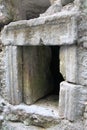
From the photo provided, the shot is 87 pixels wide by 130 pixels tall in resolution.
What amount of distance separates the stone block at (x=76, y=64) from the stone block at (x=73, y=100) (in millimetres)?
86

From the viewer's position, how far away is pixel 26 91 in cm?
353

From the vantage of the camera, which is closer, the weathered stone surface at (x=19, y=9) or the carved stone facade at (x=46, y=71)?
the carved stone facade at (x=46, y=71)

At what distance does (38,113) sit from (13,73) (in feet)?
2.38

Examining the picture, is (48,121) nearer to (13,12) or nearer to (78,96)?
(78,96)

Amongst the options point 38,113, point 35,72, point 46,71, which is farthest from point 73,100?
point 46,71

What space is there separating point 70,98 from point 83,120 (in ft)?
1.02

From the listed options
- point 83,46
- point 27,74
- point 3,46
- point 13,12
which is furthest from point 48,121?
point 13,12

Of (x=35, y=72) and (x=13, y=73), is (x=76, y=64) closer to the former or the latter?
(x=35, y=72)

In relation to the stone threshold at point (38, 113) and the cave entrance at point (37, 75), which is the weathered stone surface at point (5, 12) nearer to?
the cave entrance at point (37, 75)

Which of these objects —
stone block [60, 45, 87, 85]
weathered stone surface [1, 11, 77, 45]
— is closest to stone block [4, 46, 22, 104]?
weathered stone surface [1, 11, 77, 45]

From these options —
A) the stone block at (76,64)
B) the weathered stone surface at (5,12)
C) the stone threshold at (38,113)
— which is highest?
the weathered stone surface at (5,12)

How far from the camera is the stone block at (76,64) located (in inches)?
108

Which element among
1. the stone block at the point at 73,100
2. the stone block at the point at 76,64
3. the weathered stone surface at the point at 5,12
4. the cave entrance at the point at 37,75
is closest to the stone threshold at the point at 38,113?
the cave entrance at the point at 37,75

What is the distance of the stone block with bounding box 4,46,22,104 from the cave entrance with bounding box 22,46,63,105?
0.08 metres
